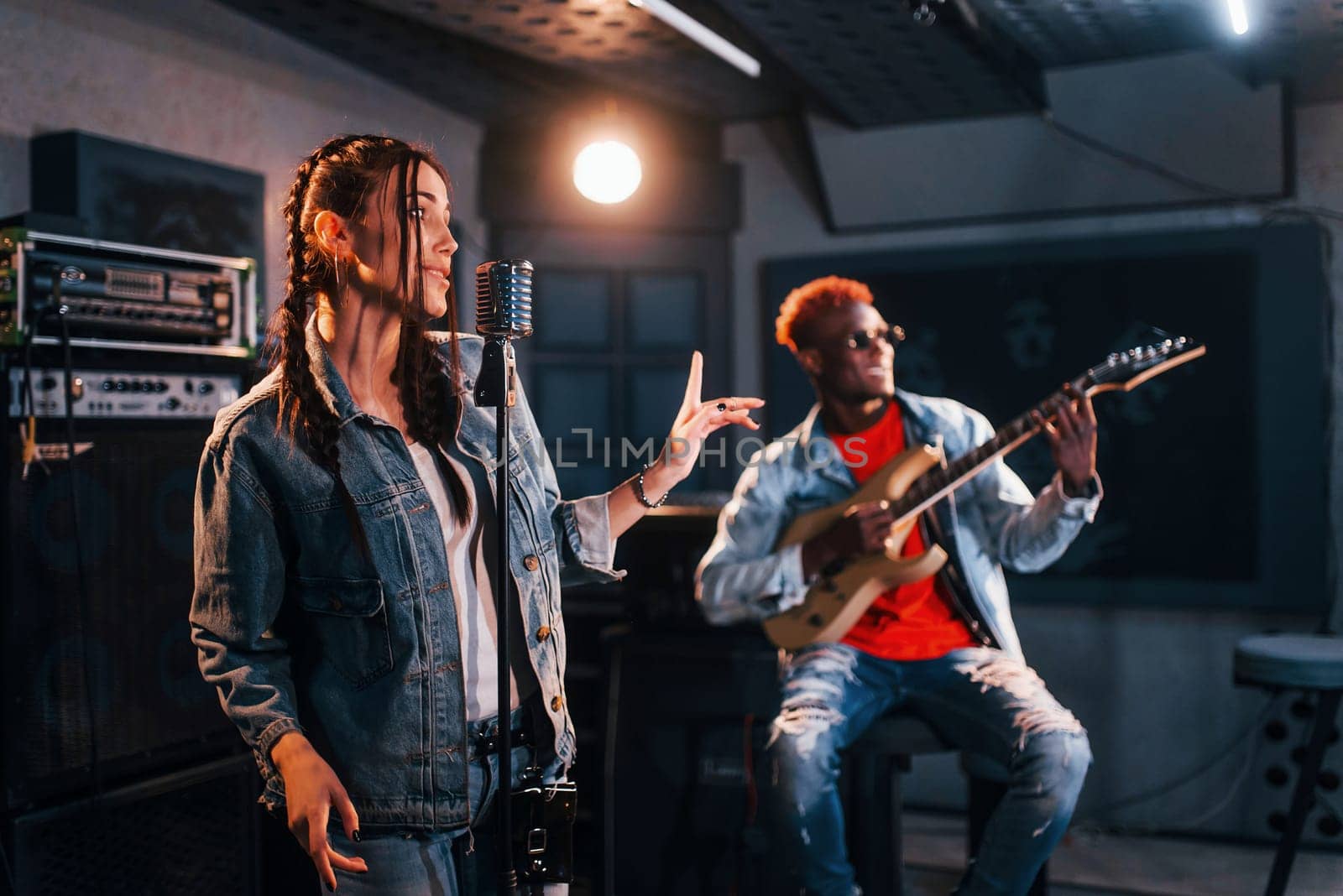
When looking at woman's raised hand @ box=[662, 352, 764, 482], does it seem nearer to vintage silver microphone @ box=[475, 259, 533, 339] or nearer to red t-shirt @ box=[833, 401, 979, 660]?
vintage silver microphone @ box=[475, 259, 533, 339]

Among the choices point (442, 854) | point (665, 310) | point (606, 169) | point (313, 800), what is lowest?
point (442, 854)

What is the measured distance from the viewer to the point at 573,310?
457 centimetres

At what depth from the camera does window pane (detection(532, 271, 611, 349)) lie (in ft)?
15.0

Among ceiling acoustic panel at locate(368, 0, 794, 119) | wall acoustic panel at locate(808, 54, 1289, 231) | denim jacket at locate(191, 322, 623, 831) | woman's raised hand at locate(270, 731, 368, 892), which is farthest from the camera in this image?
wall acoustic panel at locate(808, 54, 1289, 231)

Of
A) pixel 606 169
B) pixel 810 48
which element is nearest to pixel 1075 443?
pixel 810 48

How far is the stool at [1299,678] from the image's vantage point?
9.35 feet

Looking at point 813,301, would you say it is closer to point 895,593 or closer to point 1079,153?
point 895,593

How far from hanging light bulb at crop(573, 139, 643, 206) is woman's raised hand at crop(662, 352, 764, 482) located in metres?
1.94

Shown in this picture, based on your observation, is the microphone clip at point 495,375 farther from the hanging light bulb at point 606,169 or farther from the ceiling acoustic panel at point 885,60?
the hanging light bulb at point 606,169

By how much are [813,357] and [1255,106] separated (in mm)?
1908

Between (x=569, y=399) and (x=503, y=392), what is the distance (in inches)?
126

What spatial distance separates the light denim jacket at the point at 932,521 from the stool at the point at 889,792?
308 millimetres

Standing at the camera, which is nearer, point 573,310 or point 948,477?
point 948,477

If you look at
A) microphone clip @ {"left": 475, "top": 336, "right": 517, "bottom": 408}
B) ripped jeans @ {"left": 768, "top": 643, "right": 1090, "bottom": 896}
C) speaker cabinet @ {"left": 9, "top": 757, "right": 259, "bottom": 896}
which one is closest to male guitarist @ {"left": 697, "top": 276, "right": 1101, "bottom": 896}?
ripped jeans @ {"left": 768, "top": 643, "right": 1090, "bottom": 896}
